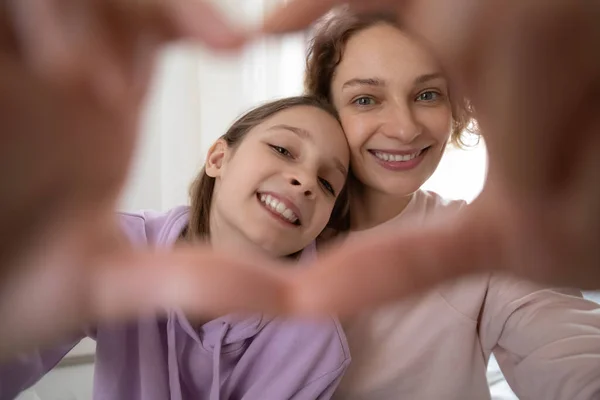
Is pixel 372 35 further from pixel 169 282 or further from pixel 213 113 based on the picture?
pixel 169 282

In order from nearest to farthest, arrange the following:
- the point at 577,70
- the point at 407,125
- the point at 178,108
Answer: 1. the point at 577,70
2. the point at 407,125
3. the point at 178,108

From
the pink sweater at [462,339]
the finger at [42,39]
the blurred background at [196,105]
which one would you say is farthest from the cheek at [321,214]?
the finger at [42,39]

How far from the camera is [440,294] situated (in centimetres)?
57

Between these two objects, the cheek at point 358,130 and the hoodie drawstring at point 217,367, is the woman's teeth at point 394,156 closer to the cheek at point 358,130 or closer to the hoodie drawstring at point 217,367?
the cheek at point 358,130

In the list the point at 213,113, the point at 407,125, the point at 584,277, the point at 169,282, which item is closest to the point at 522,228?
the point at 584,277

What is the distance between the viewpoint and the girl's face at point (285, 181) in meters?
0.53

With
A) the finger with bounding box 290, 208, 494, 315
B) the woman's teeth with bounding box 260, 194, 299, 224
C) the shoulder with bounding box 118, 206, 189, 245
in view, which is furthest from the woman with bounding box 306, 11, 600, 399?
the finger with bounding box 290, 208, 494, 315

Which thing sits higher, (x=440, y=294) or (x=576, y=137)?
(x=576, y=137)

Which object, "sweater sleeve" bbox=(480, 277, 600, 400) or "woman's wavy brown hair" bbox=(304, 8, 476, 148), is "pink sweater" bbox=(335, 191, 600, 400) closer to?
"sweater sleeve" bbox=(480, 277, 600, 400)

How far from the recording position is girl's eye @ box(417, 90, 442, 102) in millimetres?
565

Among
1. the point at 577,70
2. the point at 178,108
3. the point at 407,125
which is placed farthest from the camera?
the point at 178,108

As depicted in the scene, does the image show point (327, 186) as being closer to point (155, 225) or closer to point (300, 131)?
point (300, 131)

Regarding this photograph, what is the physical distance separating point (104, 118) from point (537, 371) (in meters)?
0.53

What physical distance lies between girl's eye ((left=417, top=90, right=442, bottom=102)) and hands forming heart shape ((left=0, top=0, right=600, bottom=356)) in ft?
1.08
